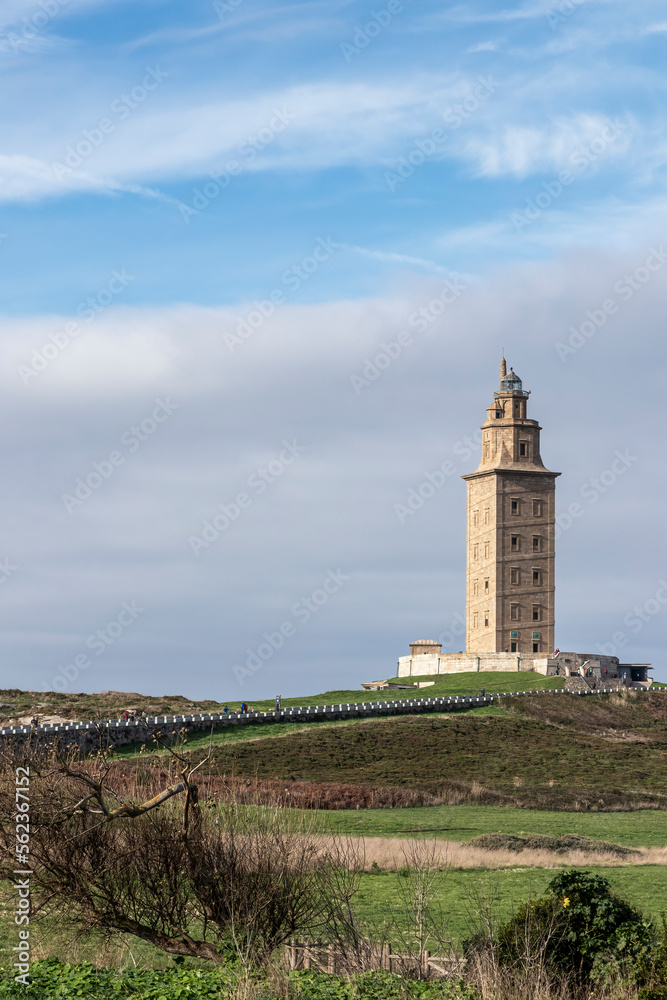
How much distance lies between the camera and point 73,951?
16156 millimetres

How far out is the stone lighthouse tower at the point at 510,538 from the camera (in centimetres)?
8894


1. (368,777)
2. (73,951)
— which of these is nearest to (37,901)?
(73,951)

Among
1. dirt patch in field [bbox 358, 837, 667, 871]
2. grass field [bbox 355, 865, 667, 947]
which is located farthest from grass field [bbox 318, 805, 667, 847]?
grass field [bbox 355, 865, 667, 947]

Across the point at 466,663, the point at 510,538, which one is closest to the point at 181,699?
the point at 466,663

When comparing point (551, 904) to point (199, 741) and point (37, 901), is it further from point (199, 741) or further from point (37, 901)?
point (199, 741)

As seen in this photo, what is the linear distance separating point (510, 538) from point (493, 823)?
5705 centimetres

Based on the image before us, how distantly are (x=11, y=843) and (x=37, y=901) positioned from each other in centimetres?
148

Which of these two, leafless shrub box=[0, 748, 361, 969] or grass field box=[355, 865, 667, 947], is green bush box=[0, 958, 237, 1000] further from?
grass field box=[355, 865, 667, 947]

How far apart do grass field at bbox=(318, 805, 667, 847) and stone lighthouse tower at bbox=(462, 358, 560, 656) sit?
158 ft

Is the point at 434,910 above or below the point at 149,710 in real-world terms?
below

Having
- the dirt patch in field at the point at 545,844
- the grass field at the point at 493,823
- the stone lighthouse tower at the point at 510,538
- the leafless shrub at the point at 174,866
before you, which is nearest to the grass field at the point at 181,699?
the stone lighthouse tower at the point at 510,538

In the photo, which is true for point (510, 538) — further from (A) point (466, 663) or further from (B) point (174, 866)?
(B) point (174, 866)

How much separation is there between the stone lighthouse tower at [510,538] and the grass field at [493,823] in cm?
4802

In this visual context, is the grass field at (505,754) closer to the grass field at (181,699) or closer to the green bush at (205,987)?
the grass field at (181,699)
